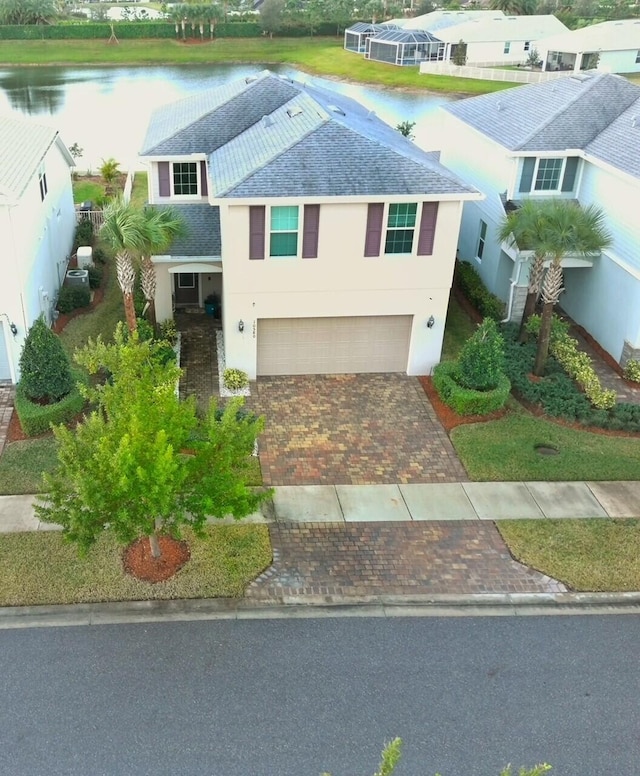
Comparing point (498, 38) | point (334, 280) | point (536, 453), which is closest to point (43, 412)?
point (334, 280)

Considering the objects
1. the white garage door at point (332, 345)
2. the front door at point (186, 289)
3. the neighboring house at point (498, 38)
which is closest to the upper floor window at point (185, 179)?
the front door at point (186, 289)

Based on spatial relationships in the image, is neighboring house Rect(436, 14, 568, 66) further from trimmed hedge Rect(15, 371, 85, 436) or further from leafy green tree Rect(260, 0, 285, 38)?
trimmed hedge Rect(15, 371, 85, 436)

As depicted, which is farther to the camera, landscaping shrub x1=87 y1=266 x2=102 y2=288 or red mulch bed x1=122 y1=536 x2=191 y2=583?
landscaping shrub x1=87 y1=266 x2=102 y2=288

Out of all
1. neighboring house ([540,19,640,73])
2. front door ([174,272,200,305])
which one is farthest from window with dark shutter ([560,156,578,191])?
neighboring house ([540,19,640,73])

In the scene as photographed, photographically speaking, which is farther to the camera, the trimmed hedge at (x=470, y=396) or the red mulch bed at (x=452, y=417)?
the red mulch bed at (x=452, y=417)

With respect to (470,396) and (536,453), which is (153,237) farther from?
(536,453)

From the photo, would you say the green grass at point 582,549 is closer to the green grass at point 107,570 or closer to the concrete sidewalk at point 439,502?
the concrete sidewalk at point 439,502

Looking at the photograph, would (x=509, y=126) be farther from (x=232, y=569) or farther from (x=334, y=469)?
(x=232, y=569)
